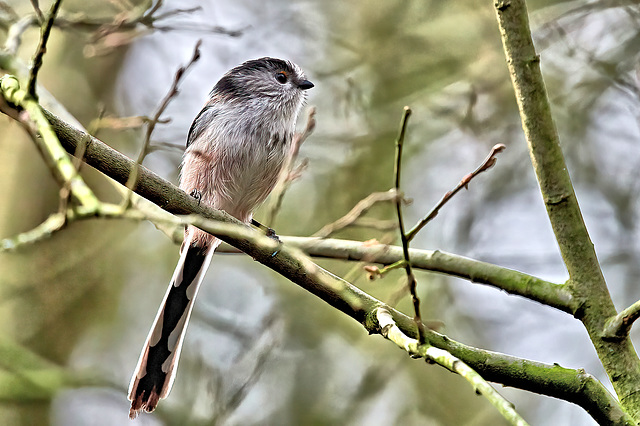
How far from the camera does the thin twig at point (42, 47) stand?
8.36ft

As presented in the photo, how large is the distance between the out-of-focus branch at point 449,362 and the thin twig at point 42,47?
1695 millimetres

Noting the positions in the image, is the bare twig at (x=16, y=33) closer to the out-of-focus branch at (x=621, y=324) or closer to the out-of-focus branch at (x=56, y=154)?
the out-of-focus branch at (x=56, y=154)

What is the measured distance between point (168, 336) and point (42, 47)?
1941 mm

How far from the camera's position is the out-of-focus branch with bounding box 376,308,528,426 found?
1736 mm

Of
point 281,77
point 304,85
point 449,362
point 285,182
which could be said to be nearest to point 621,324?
point 449,362

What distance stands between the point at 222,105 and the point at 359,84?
2123mm

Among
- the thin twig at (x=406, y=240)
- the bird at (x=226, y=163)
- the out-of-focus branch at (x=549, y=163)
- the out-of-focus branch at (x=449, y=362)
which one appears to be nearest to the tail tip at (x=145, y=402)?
the bird at (x=226, y=163)

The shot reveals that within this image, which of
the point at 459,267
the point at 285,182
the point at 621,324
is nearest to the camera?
the point at 621,324

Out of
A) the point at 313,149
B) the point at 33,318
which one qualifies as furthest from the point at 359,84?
the point at 33,318

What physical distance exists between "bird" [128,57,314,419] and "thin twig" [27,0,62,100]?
133 centimetres

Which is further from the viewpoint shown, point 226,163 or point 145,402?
point 226,163

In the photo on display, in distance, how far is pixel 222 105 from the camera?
4508 mm

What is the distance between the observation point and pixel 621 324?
239 cm

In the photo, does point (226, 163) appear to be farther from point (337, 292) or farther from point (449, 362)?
point (449, 362)
